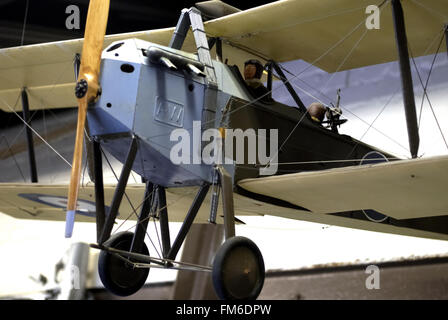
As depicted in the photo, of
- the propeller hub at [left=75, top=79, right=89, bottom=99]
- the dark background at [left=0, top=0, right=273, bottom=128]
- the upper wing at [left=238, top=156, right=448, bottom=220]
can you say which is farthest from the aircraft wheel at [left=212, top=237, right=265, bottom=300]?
the dark background at [left=0, top=0, right=273, bottom=128]

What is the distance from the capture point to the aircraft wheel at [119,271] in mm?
4898

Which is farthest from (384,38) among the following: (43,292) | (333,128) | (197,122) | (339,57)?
(43,292)

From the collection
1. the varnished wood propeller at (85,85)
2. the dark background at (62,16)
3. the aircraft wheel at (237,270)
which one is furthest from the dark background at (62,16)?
the aircraft wheel at (237,270)

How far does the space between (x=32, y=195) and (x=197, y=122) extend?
103 inches

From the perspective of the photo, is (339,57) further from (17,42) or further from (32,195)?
(17,42)

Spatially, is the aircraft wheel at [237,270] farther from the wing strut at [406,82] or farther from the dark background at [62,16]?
the dark background at [62,16]

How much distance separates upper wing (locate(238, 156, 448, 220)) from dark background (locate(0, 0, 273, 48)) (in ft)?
14.3

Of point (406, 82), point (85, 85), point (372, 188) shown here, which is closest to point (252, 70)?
point (406, 82)

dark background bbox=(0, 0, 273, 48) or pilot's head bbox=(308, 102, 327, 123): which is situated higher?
dark background bbox=(0, 0, 273, 48)

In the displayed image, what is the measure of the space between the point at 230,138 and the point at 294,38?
155 centimetres

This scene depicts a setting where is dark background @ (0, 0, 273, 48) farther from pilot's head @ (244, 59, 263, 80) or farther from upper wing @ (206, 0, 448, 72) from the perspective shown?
pilot's head @ (244, 59, 263, 80)

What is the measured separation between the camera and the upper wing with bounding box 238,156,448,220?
4.49 meters
